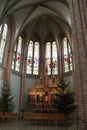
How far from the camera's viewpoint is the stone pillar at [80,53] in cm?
664

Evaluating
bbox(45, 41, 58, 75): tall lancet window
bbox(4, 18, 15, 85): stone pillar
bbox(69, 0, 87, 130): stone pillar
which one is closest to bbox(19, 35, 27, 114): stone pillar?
bbox(4, 18, 15, 85): stone pillar

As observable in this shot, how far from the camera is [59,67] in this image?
23172mm

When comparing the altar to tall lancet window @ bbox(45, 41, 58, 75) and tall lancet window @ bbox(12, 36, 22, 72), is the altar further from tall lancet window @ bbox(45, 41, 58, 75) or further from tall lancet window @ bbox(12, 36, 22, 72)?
tall lancet window @ bbox(12, 36, 22, 72)

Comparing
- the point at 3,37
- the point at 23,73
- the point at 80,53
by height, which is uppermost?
the point at 3,37

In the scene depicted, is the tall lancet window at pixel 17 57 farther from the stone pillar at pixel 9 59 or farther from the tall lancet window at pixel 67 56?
the tall lancet window at pixel 67 56

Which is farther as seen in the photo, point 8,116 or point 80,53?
point 8,116

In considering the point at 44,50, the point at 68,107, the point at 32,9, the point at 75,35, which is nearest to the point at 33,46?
the point at 44,50

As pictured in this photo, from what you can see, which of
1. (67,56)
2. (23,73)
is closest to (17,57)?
(23,73)

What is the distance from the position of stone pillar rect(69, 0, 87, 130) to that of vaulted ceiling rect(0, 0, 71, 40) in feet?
27.9

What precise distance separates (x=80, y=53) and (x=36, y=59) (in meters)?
17.3

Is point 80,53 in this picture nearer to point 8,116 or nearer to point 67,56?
point 8,116

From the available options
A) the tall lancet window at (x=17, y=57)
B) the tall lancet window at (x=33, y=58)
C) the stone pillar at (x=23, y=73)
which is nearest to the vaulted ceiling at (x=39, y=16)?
the tall lancet window at (x=33, y=58)

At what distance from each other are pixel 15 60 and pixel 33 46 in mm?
4136

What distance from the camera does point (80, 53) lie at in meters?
7.39
